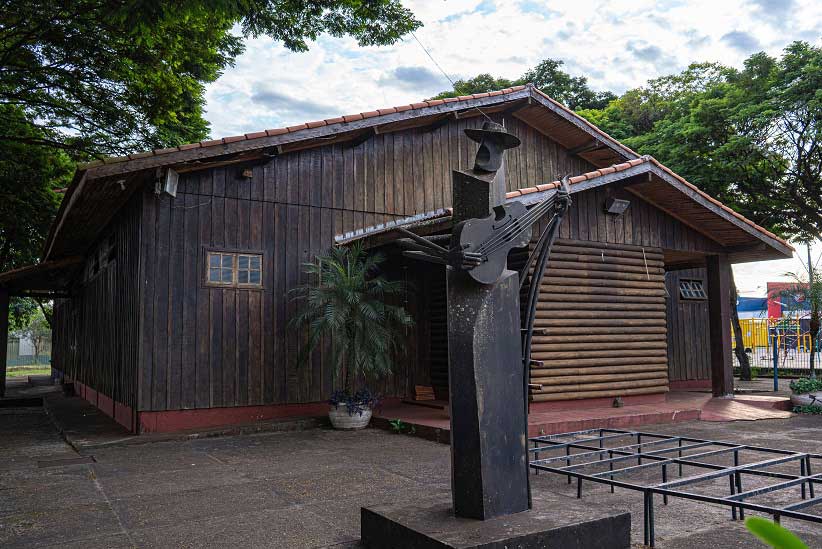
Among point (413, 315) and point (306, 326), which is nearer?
point (306, 326)

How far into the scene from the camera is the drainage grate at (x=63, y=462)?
288 inches

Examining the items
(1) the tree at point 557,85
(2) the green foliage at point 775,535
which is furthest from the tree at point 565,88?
Result: (2) the green foliage at point 775,535

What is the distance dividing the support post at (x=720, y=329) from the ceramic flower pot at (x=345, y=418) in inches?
277

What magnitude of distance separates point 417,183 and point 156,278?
5099 mm

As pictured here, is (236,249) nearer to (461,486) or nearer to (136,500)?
(136,500)

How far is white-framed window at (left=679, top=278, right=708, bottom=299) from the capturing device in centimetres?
1603

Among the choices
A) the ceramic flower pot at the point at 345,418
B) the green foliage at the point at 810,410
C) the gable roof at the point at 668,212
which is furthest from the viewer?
the green foliage at the point at 810,410

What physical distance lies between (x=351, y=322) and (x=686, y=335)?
9.96 metres

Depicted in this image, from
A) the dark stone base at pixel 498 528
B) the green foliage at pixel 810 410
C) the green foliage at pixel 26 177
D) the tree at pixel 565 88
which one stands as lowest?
the green foliage at pixel 810 410

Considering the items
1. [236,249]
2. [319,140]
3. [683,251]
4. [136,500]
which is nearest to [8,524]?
[136,500]

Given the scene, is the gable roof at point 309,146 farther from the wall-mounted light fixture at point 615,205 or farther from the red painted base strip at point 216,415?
the red painted base strip at point 216,415

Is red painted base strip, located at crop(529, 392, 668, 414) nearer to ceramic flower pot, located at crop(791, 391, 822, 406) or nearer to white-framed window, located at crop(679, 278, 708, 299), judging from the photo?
ceramic flower pot, located at crop(791, 391, 822, 406)

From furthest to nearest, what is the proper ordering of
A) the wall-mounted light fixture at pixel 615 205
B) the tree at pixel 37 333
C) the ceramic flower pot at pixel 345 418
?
the tree at pixel 37 333, the wall-mounted light fixture at pixel 615 205, the ceramic flower pot at pixel 345 418

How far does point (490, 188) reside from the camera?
14.3 ft
